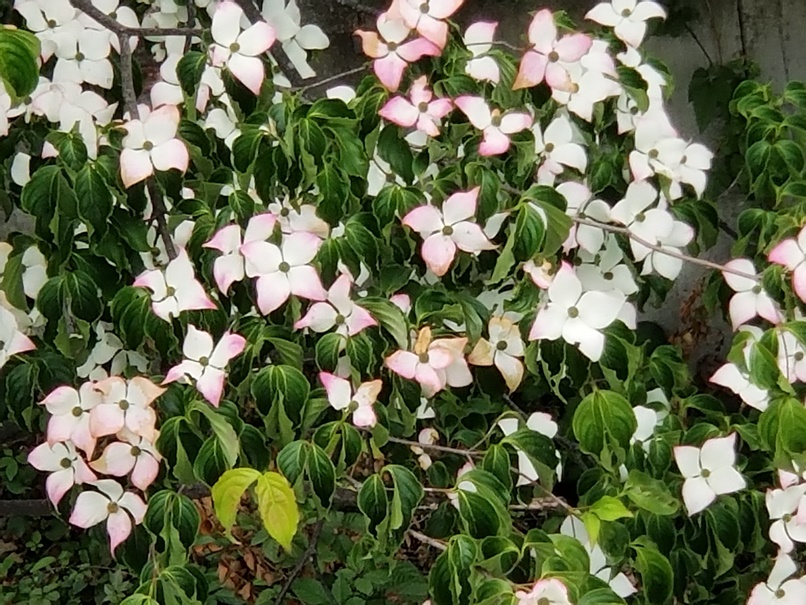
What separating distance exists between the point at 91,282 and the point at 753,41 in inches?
54.7

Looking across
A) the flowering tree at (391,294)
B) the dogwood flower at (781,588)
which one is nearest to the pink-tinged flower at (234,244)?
the flowering tree at (391,294)

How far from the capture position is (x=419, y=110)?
910 mm

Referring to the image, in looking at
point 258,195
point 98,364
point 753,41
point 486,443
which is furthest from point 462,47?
point 753,41

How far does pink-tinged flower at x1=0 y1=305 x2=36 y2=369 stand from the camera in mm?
909

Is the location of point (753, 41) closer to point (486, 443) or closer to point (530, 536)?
point (486, 443)

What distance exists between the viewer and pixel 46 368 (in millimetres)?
966

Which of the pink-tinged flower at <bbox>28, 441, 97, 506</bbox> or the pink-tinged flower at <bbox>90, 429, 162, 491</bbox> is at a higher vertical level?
the pink-tinged flower at <bbox>90, 429, 162, 491</bbox>

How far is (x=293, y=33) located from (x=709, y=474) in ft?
2.51

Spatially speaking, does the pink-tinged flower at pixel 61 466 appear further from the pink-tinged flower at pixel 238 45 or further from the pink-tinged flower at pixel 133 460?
the pink-tinged flower at pixel 238 45

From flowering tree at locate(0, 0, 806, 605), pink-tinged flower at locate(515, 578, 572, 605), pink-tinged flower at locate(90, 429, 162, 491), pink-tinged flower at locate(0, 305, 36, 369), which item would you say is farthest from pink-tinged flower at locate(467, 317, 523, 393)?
pink-tinged flower at locate(0, 305, 36, 369)

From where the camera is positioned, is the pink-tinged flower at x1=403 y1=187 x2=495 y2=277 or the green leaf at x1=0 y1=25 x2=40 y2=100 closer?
the green leaf at x1=0 y1=25 x2=40 y2=100

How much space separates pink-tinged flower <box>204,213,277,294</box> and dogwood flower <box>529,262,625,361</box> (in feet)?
0.93

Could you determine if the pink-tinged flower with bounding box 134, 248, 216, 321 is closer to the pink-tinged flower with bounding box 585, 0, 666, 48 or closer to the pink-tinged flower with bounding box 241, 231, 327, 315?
the pink-tinged flower with bounding box 241, 231, 327, 315

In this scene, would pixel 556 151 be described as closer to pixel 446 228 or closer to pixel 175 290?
pixel 446 228
